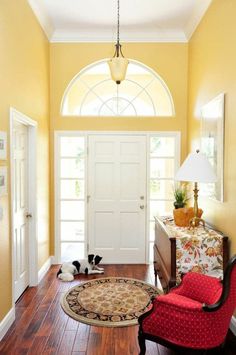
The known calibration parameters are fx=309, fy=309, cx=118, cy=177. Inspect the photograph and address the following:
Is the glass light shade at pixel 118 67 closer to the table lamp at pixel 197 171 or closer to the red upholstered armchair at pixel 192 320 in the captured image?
the table lamp at pixel 197 171

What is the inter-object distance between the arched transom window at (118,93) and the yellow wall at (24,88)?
1.94 feet

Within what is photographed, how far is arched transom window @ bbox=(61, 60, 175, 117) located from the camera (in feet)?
16.0

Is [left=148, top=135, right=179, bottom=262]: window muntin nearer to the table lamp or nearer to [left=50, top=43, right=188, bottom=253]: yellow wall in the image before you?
[left=50, top=43, right=188, bottom=253]: yellow wall

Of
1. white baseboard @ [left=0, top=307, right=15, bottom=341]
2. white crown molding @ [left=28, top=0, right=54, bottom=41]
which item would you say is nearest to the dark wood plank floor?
white baseboard @ [left=0, top=307, right=15, bottom=341]

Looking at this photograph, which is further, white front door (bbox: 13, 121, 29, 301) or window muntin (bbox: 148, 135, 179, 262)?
window muntin (bbox: 148, 135, 179, 262)

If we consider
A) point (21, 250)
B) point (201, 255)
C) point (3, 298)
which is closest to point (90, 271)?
point (21, 250)

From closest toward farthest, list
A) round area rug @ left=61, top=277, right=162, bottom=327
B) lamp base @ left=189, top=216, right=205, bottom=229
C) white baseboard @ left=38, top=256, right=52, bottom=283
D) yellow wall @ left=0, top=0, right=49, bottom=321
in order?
yellow wall @ left=0, top=0, right=49, bottom=321, round area rug @ left=61, top=277, right=162, bottom=327, lamp base @ left=189, top=216, right=205, bottom=229, white baseboard @ left=38, top=256, right=52, bottom=283

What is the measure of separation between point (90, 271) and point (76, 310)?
1147mm

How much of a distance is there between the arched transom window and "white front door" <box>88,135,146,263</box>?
432mm

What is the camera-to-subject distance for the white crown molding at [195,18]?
148 inches

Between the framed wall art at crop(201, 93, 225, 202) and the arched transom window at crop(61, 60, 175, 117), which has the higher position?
the arched transom window at crop(61, 60, 175, 117)

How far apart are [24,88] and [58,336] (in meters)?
2.60

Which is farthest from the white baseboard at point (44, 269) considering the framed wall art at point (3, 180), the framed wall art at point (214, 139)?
the framed wall art at point (214, 139)

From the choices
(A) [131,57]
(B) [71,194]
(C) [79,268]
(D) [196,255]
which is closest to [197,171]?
(D) [196,255]
